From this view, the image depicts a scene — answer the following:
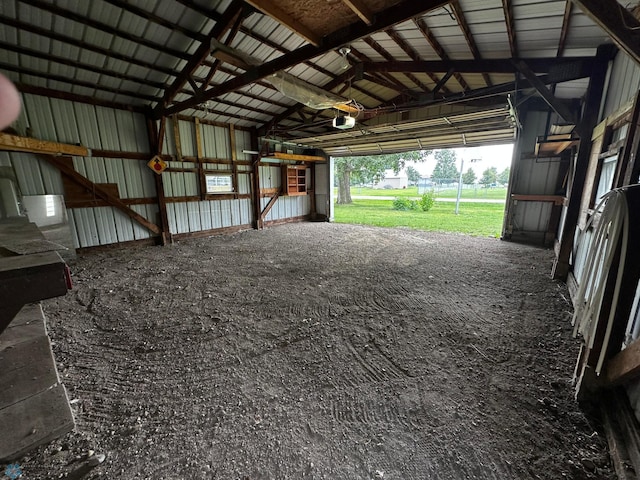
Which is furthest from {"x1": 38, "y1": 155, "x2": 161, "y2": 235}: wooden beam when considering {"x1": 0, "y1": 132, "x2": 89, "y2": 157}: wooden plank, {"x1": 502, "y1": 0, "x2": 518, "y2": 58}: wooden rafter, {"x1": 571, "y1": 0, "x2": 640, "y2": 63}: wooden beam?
{"x1": 502, "y1": 0, "x2": 518, "y2": 58}: wooden rafter

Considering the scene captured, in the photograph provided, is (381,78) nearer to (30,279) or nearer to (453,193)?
(30,279)

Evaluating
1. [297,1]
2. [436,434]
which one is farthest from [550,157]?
[436,434]

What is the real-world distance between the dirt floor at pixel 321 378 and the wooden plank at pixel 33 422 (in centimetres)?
7

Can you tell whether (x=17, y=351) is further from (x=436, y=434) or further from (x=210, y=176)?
(x=210, y=176)

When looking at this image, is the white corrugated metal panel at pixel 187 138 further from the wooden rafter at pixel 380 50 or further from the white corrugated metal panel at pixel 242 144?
the wooden rafter at pixel 380 50

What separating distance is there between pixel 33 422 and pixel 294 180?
9.37 metres

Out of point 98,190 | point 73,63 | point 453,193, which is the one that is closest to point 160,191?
point 98,190

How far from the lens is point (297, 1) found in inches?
88.4

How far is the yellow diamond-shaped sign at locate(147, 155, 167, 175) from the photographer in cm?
633

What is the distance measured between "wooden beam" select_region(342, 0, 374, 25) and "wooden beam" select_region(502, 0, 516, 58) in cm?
190

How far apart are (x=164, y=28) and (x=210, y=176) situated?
13.6ft

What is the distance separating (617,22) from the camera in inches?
61.4

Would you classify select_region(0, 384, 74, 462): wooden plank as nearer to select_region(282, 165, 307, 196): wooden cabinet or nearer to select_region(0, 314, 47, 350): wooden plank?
select_region(0, 314, 47, 350): wooden plank

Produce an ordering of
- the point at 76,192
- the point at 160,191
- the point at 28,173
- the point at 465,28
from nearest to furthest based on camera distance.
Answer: the point at 465,28 → the point at 28,173 → the point at 76,192 → the point at 160,191
